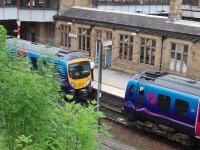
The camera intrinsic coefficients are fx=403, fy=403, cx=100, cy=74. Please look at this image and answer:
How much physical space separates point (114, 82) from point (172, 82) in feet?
28.6

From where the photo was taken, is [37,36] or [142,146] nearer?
[142,146]

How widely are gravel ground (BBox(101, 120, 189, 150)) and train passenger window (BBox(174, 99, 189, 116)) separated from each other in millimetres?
1655

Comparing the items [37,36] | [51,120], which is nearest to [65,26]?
[37,36]

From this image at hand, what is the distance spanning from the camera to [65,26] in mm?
32969

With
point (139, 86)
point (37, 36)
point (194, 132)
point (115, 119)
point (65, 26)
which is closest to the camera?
point (194, 132)

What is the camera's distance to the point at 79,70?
22.3 meters

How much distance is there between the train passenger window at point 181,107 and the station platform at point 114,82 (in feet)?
19.4

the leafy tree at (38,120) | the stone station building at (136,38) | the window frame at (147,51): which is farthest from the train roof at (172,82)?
the leafy tree at (38,120)

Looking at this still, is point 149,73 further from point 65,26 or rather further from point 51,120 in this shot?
point 65,26


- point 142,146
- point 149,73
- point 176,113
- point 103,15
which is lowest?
point 142,146

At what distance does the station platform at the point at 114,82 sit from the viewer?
2404 centimetres

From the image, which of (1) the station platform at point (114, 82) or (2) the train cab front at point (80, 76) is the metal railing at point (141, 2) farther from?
(2) the train cab front at point (80, 76)

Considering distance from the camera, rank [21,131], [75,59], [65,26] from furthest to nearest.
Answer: [65,26], [75,59], [21,131]

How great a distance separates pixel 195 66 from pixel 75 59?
7.89m
